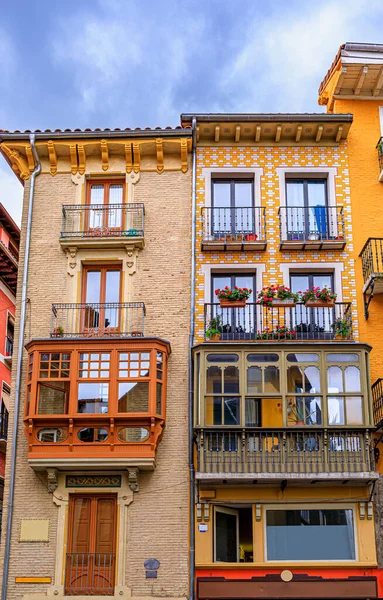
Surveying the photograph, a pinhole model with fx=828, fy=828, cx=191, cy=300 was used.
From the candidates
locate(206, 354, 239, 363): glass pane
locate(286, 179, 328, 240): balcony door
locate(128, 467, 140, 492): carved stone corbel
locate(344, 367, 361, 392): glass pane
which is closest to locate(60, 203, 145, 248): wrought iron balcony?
locate(206, 354, 239, 363): glass pane

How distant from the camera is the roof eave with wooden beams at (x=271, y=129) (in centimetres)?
2375

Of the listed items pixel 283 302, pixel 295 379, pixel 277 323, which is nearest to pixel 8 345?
pixel 277 323

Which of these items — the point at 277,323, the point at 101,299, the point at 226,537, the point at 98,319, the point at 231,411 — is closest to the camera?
the point at 226,537

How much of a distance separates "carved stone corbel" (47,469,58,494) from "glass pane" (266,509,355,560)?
538cm

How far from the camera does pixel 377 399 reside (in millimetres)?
21266

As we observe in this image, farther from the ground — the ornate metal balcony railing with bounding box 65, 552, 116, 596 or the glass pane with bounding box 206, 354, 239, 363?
the glass pane with bounding box 206, 354, 239, 363

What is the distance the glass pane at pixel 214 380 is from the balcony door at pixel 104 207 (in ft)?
16.8

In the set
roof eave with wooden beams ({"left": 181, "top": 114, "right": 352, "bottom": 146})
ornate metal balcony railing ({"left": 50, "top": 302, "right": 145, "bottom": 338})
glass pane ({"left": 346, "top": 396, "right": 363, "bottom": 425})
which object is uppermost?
roof eave with wooden beams ({"left": 181, "top": 114, "right": 352, "bottom": 146})

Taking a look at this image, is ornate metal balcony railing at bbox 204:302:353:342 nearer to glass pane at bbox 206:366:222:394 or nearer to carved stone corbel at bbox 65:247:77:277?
glass pane at bbox 206:366:222:394

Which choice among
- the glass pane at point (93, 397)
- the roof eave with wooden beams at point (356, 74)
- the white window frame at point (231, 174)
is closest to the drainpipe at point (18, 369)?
the glass pane at point (93, 397)

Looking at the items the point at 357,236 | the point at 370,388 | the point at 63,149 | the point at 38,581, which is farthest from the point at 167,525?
the point at 63,149

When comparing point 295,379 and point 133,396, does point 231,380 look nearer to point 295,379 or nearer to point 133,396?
point 295,379

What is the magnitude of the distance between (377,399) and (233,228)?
6.25 m

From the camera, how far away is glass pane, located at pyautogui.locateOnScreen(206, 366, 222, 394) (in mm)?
21094
